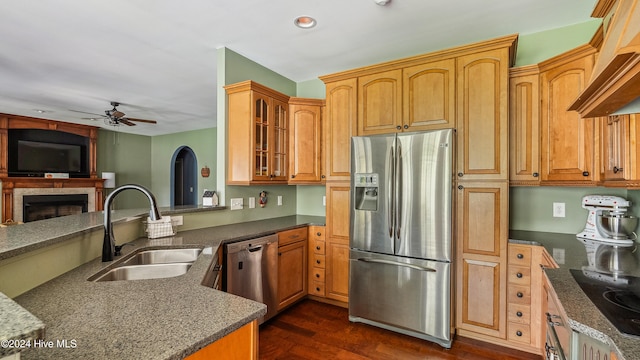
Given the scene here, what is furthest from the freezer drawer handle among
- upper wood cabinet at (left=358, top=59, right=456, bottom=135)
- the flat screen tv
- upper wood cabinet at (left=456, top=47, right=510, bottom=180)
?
the flat screen tv

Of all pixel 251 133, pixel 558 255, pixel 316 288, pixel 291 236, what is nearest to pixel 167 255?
pixel 291 236

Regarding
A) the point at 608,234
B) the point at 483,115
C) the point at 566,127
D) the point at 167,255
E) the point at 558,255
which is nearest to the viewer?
the point at 558,255

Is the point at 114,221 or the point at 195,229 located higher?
the point at 114,221

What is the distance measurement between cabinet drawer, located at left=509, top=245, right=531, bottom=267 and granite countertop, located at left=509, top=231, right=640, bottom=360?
193mm

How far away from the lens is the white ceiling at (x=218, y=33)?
2.26 metres

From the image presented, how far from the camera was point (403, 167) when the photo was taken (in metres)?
2.47

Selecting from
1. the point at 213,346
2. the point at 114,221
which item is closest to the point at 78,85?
the point at 114,221

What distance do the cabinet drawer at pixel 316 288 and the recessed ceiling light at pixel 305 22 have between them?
2.39 m

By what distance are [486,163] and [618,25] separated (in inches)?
58.0

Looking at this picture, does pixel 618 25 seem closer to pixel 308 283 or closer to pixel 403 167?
pixel 403 167

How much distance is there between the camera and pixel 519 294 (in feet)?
7.36

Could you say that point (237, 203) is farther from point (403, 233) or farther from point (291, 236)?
point (403, 233)

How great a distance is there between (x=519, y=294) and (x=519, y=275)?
0.14 m

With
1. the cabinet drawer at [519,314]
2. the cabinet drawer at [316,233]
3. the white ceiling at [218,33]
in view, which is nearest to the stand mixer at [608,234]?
the cabinet drawer at [519,314]
